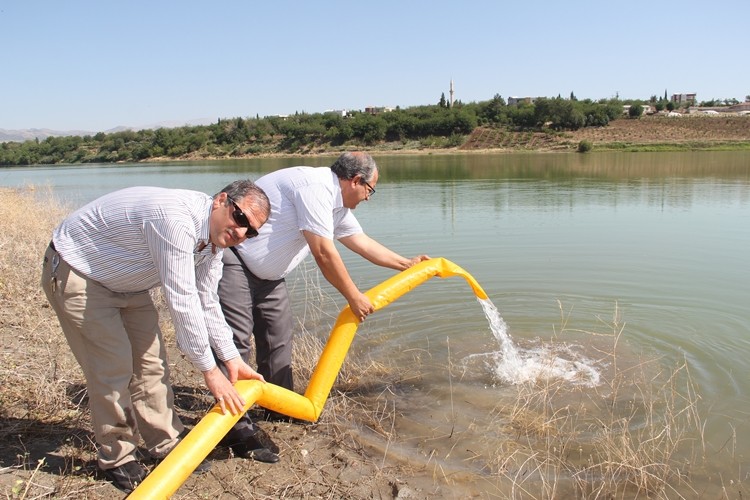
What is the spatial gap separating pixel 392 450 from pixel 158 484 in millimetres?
1908

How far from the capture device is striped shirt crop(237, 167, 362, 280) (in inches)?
148

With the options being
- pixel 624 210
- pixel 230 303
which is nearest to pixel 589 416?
pixel 230 303

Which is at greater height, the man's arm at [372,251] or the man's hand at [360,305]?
the man's arm at [372,251]

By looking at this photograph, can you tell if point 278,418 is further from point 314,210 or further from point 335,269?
point 314,210

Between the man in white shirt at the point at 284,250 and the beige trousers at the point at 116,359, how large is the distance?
1.85 ft

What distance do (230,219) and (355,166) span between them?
4.21 ft

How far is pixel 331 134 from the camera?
271ft

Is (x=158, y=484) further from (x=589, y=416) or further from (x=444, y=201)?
(x=444, y=201)

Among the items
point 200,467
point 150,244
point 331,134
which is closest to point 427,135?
point 331,134

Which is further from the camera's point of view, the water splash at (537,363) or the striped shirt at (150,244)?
the water splash at (537,363)

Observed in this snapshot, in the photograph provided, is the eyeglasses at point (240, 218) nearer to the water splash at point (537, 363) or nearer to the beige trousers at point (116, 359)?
the beige trousers at point (116, 359)

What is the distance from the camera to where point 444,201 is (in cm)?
1962

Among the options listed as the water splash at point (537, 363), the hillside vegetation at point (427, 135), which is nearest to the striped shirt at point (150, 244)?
the water splash at point (537, 363)

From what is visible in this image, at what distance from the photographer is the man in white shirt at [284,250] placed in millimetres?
3777
